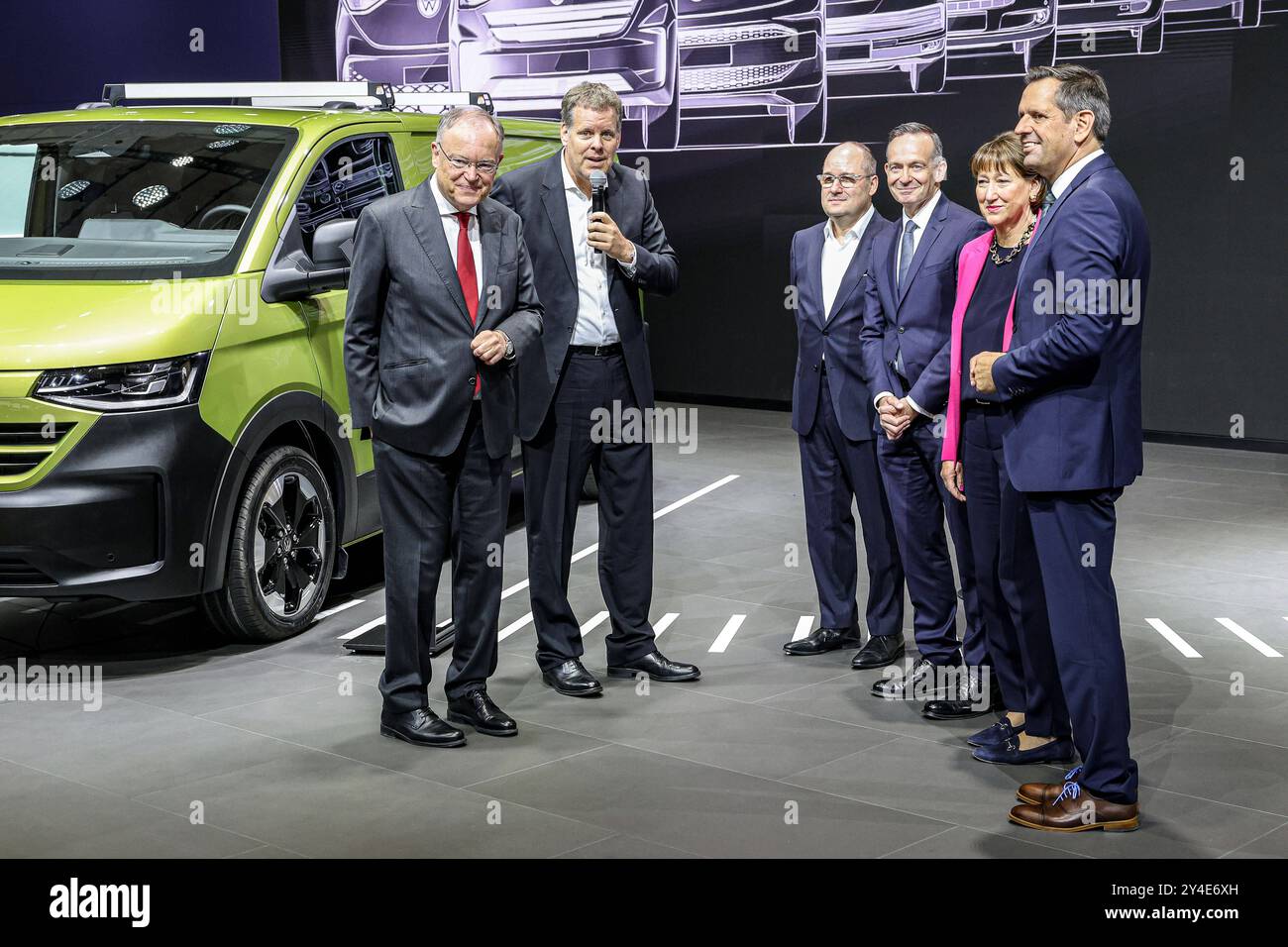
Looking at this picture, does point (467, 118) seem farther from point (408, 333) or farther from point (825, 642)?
point (825, 642)

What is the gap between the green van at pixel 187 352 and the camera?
17.4 ft

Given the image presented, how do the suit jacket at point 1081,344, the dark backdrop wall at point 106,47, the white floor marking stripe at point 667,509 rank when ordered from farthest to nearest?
1. the dark backdrop wall at point 106,47
2. the white floor marking stripe at point 667,509
3. the suit jacket at point 1081,344

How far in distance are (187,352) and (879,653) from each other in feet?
8.92

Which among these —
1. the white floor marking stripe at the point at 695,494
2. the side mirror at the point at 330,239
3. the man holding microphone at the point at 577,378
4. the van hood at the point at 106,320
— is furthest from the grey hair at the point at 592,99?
the white floor marking stripe at the point at 695,494

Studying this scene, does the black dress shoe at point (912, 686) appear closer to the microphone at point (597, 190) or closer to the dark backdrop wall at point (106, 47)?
the microphone at point (597, 190)

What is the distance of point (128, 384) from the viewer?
539 centimetres

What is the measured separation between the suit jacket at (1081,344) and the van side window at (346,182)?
3.07 meters

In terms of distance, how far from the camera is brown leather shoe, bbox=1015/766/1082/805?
166 inches

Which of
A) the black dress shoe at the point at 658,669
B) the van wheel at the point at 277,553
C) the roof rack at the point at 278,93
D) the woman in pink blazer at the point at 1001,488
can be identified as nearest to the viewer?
the woman in pink blazer at the point at 1001,488

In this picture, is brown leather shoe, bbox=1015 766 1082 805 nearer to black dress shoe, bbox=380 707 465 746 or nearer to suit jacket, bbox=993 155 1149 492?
suit jacket, bbox=993 155 1149 492

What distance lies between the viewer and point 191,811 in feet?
14.1

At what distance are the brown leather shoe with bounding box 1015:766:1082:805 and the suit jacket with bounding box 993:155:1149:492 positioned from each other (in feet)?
2.62
